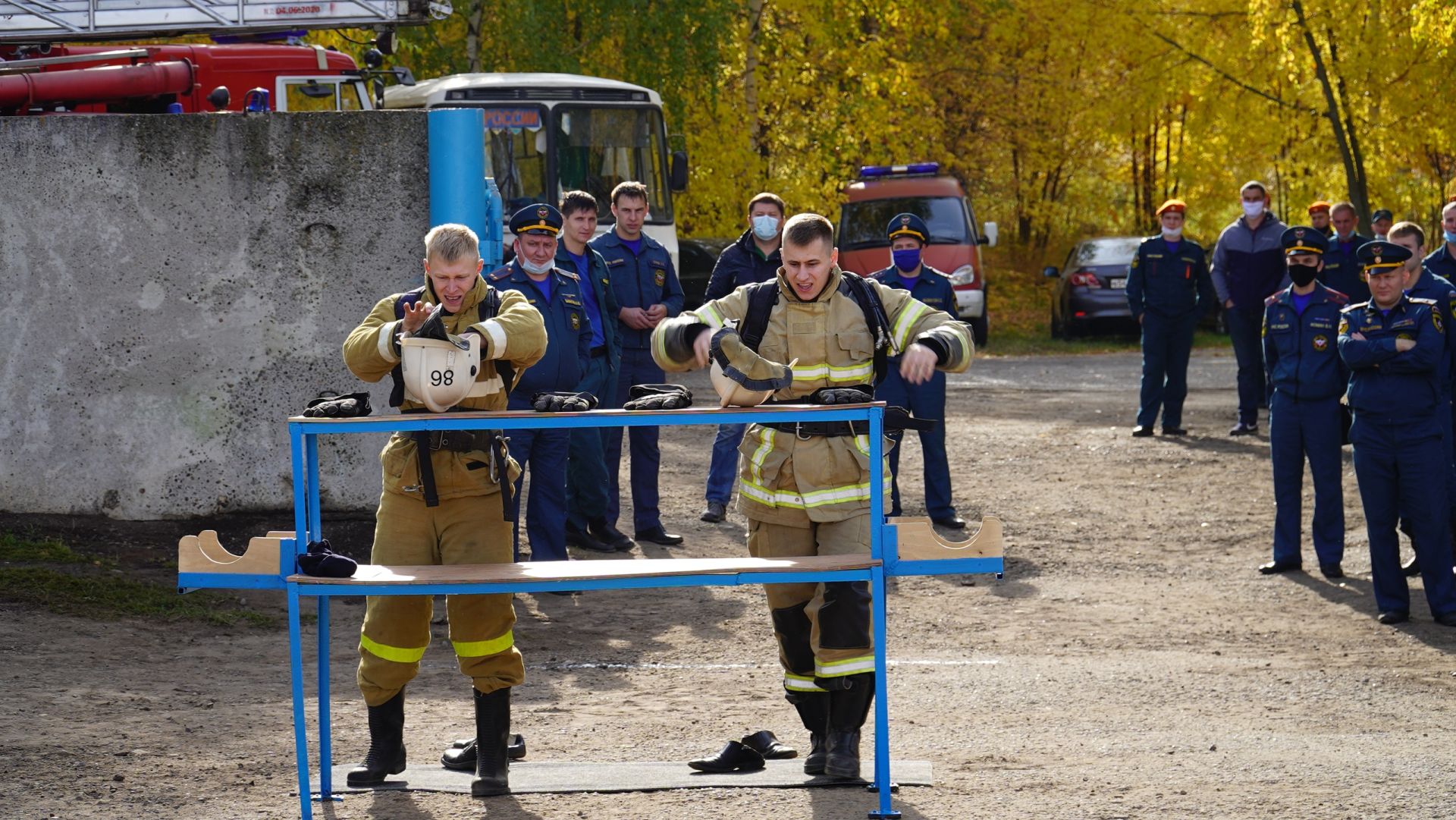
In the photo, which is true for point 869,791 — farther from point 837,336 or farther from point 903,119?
point 903,119

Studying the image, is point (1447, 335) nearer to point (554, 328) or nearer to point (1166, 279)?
point (554, 328)

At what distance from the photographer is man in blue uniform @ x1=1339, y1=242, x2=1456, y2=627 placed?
8500 mm

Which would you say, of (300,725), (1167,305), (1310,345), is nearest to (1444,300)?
(1310,345)

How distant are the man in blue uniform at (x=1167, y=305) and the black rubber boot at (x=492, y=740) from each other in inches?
397

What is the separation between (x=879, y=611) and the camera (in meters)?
5.32

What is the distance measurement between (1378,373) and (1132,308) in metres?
6.28

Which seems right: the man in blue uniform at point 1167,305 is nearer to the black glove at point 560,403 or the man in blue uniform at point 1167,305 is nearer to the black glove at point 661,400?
the black glove at point 661,400

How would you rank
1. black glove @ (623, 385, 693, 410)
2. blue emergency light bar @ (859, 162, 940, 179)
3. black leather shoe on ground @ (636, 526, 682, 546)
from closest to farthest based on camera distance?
black glove @ (623, 385, 693, 410)
black leather shoe on ground @ (636, 526, 682, 546)
blue emergency light bar @ (859, 162, 940, 179)

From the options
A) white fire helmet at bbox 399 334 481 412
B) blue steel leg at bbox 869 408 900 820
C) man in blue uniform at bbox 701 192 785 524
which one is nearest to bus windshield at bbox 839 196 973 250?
man in blue uniform at bbox 701 192 785 524

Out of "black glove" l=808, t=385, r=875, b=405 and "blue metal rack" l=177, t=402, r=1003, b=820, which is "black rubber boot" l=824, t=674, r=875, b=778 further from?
"black glove" l=808, t=385, r=875, b=405

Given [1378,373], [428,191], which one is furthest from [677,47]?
[1378,373]

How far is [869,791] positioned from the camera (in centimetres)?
565

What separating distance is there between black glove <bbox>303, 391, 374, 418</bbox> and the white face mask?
3.24 metres

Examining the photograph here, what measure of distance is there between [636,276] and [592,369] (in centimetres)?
102
